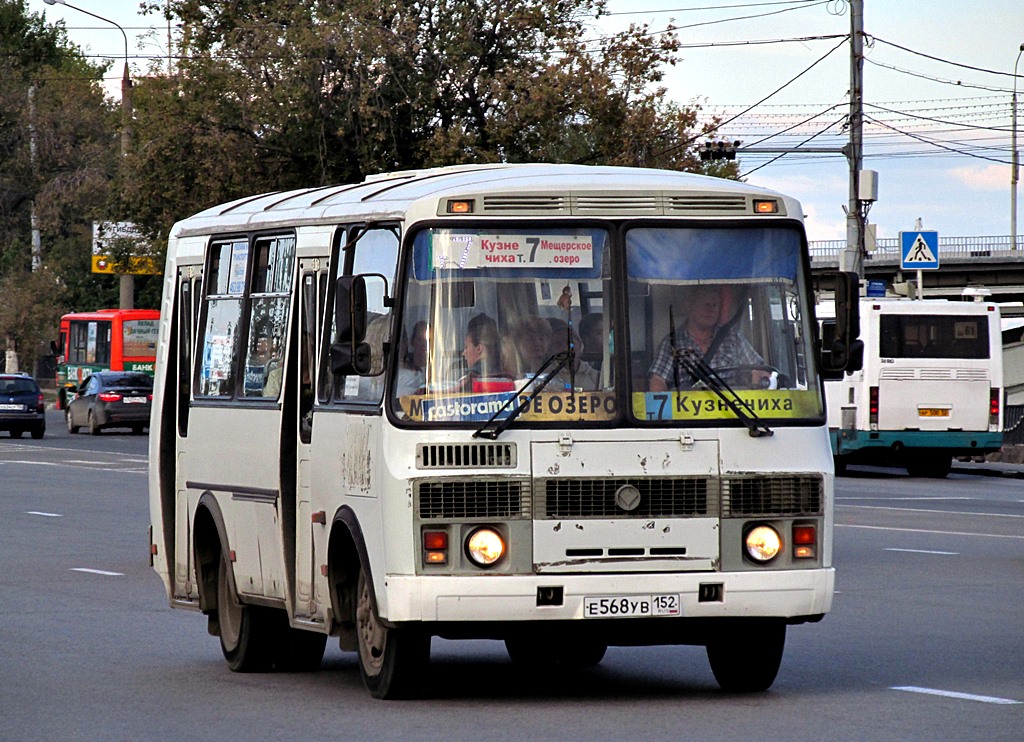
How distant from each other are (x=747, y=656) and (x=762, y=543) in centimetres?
79

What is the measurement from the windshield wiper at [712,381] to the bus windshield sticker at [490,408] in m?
0.41

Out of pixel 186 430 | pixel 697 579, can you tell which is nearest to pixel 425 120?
pixel 186 430

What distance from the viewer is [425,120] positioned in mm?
46844

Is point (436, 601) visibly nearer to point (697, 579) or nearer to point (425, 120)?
point (697, 579)

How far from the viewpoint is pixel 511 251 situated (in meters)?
9.57

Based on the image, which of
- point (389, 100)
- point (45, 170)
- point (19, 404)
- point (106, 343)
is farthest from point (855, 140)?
point (45, 170)

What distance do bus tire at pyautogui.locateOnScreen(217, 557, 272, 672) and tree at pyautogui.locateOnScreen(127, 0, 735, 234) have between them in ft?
109

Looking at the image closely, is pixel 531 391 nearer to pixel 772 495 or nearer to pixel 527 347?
pixel 527 347

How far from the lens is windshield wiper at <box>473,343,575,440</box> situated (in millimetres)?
9297

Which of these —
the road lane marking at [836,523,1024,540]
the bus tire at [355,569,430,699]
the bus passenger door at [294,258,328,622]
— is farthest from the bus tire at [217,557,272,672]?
the road lane marking at [836,523,1024,540]

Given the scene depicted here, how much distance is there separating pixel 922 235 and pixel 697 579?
3002 centimetres

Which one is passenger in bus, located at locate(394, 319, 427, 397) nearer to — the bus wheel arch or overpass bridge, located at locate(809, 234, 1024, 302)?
the bus wheel arch

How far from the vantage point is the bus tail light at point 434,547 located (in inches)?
363

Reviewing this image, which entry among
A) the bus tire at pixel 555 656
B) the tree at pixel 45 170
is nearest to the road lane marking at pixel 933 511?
the bus tire at pixel 555 656
